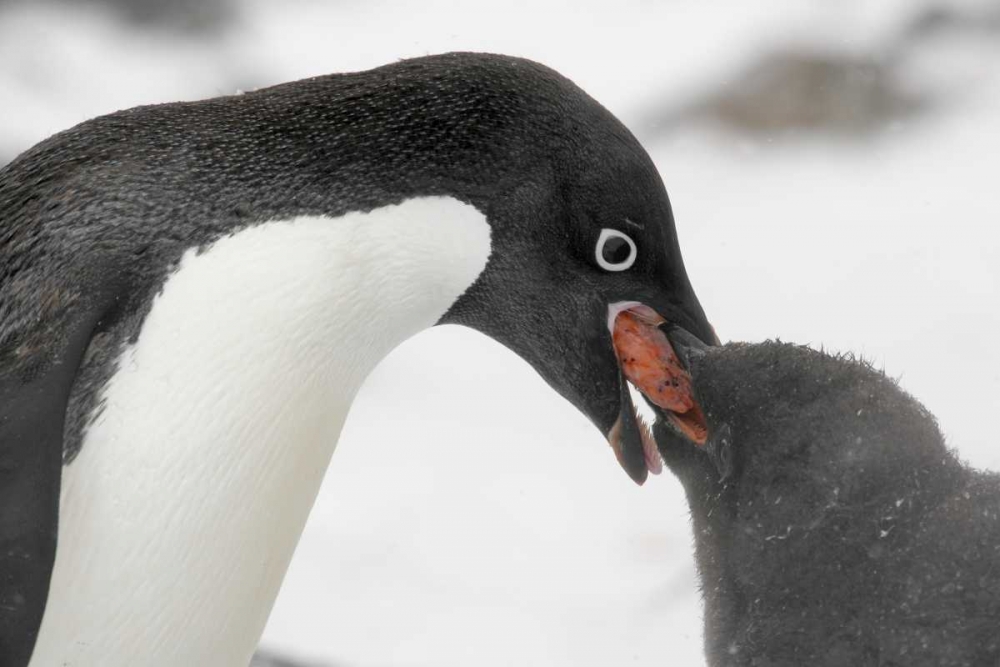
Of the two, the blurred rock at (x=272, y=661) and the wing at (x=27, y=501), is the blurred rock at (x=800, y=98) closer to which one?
the blurred rock at (x=272, y=661)

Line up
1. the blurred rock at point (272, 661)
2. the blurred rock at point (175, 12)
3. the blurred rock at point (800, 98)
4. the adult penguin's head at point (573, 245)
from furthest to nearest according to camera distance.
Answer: the blurred rock at point (175, 12), the blurred rock at point (800, 98), the blurred rock at point (272, 661), the adult penguin's head at point (573, 245)

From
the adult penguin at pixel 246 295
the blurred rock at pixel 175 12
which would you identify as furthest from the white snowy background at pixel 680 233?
the adult penguin at pixel 246 295

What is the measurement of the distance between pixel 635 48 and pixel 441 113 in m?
1.54

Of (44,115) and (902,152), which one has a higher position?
(902,152)

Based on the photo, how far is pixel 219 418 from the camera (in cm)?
103

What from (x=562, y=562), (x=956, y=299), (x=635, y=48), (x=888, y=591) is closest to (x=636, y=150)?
(x=888, y=591)

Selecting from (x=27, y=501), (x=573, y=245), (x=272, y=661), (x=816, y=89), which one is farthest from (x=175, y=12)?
(x=27, y=501)

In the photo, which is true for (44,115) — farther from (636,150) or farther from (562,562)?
(636,150)

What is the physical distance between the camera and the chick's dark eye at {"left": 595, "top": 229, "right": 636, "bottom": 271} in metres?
1.12

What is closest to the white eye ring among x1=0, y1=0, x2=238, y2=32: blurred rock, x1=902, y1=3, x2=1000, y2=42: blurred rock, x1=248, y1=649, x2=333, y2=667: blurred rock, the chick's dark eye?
the chick's dark eye

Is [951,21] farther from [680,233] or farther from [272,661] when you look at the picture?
[272,661]

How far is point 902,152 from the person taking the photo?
7.58 feet

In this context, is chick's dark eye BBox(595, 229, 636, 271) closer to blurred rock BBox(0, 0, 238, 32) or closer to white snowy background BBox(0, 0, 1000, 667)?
white snowy background BBox(0, 0, 1000, 667)

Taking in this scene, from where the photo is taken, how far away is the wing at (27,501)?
3.09 feet
